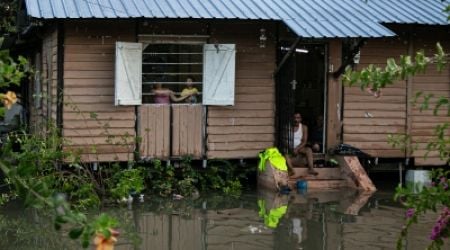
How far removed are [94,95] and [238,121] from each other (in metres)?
2.69

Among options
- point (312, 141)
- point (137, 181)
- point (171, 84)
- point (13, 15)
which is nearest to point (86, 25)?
point (171, 84)

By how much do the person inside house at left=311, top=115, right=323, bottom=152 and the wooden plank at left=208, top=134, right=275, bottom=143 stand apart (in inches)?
37.1

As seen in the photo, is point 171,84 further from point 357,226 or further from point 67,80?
point 357,226

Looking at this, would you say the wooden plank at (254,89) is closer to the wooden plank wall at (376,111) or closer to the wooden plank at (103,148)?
the wooden plank wall at (376,111)

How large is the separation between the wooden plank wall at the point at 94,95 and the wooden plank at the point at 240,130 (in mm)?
1494

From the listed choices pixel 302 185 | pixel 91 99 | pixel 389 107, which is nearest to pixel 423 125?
pixel 389 107

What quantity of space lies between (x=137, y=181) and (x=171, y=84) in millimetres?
2449

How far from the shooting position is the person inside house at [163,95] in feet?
40.5

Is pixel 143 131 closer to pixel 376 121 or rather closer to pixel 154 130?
pixel 154 130

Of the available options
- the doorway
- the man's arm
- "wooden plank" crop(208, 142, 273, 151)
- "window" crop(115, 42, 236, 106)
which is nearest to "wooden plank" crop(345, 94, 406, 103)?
the doorway

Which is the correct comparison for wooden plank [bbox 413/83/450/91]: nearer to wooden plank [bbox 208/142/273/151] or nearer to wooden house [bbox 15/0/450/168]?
wooden house [bbox 15/0/450/168]

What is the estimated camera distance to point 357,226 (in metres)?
9.51

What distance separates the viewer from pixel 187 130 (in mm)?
12438

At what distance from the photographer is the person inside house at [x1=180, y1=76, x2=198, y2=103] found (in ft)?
41.1
